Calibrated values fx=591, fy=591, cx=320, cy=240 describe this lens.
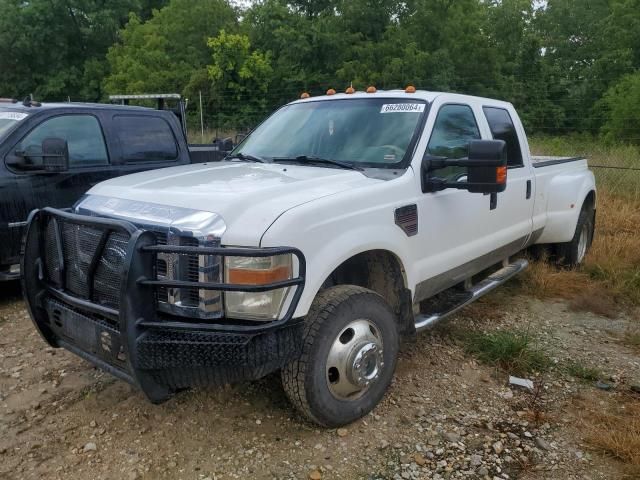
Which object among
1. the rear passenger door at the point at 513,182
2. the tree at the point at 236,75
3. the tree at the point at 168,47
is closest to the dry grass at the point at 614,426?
the rear passenger door at the point at 513,182

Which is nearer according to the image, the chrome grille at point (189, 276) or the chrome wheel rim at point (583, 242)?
the chrome grille at point (189, 276)

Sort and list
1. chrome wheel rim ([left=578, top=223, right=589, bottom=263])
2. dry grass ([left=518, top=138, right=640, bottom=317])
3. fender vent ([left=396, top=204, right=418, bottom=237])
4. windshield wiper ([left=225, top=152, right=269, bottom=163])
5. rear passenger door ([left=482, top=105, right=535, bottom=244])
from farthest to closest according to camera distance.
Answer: chrome wheel rim ([left=578, top=223, right=589, bottom=263]) → dry grass ([left=518, top=138, right=640, bottom=317]) → rear passenger door ([left=482, top=105, right=535, bottom=244]) → windshield wiper ([left=225, top=152, right=269, bottom=163]) → fender vent ([left=396, top=204, right=418, bottom=237])

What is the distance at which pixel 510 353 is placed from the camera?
4.07 m

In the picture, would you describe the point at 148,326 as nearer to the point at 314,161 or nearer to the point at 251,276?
the point at 251,276

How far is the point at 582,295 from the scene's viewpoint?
5.50m

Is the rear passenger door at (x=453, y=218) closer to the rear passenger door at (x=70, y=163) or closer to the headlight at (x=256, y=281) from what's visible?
the headlight at (x=256, y=281)

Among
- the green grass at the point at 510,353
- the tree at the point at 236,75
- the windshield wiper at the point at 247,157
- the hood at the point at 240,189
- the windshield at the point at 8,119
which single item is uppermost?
the tree at the point at 236,75

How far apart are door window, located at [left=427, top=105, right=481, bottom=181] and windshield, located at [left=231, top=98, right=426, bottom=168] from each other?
18cm

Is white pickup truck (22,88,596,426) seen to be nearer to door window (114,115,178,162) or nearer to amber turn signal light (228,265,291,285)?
amber turn signal light (228,265,291,285)

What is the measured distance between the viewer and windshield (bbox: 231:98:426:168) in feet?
12.7

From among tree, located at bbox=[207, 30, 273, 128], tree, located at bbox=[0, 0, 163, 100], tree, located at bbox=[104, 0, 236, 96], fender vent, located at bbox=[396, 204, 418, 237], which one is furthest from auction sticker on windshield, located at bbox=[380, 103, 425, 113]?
tree, located at bbox=[0, 0, 163, 100]

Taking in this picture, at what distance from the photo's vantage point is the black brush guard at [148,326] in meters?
2.61

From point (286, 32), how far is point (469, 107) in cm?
2016

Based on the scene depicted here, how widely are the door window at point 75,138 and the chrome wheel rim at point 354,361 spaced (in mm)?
Answer: 3501
